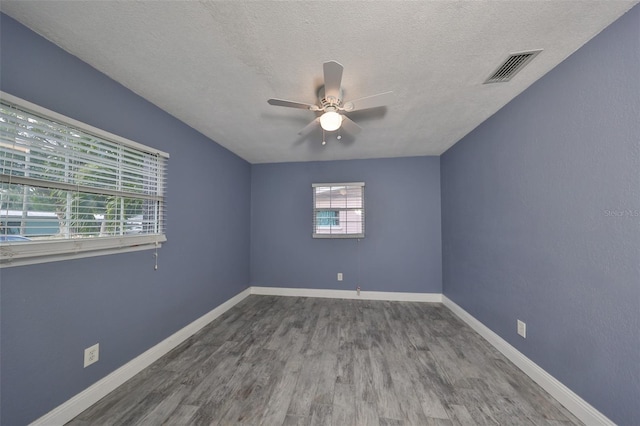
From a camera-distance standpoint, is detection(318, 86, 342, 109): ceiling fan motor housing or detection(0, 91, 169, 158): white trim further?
detection(318, 86, 342, 109): ceiling fan motor housing

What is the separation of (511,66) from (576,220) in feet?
3.81

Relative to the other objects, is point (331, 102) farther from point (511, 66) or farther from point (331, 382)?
point (331, 382)

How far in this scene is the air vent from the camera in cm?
148

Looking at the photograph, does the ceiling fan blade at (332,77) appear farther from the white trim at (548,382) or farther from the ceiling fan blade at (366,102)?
the white trim at (548,382)

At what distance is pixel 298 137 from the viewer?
2938mm

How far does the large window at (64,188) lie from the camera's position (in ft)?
4.06

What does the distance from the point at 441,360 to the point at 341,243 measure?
2.15 m

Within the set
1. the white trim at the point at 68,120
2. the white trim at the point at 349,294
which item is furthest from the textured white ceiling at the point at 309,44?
the white trim at the point at 349,294

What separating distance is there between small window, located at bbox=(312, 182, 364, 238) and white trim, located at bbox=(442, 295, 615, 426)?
207 cm

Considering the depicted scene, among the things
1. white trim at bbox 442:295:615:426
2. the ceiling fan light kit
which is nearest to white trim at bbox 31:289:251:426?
the ceiling fan light kit

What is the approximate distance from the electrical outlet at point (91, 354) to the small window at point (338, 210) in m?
2.85

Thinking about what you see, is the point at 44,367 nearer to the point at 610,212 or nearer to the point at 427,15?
the point at 427,15

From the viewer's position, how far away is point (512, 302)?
6.89 feet

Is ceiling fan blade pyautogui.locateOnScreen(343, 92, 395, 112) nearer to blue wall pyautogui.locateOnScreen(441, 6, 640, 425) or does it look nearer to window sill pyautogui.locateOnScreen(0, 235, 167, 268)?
blue wall pyautogui.locateOnScreen(441, 6, 640, 425)
